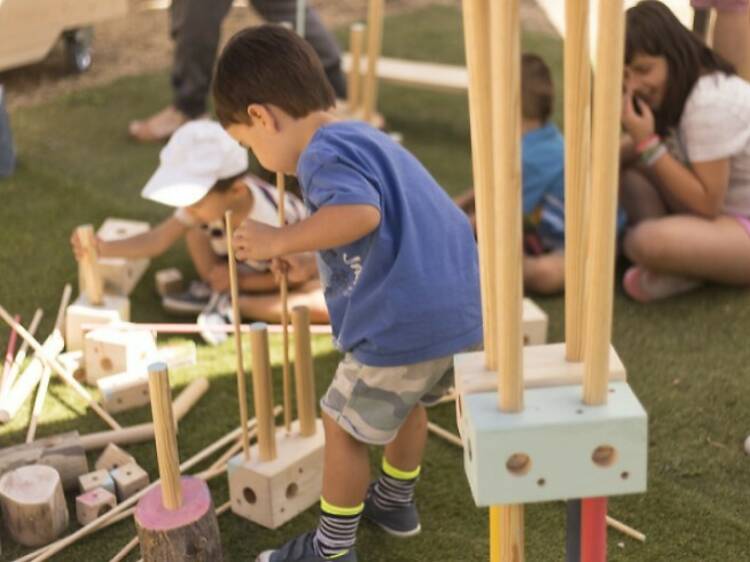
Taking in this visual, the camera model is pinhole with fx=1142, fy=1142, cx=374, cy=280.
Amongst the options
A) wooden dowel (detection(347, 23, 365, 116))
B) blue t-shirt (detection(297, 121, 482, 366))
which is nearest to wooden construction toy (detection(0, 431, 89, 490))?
blue t-shirt (detection(297, 121, 482, 366))

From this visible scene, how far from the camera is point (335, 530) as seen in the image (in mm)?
1792

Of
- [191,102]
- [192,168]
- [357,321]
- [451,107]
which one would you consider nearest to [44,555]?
[357,321]

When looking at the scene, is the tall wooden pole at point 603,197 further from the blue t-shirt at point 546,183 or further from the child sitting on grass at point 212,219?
the blue t-shirt at point 546,183

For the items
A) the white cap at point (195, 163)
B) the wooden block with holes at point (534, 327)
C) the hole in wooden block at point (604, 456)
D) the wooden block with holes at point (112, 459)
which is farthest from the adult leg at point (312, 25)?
the hole in wooden block at point (604, 456)

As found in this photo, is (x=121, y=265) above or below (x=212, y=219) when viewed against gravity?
below

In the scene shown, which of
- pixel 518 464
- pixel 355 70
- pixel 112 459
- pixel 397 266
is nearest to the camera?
pixel 518 464

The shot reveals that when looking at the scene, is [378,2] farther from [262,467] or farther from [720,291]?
[262,467]

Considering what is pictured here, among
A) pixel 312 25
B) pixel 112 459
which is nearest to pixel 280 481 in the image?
pixel 112 459

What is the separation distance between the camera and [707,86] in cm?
252

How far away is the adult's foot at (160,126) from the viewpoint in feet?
11.9

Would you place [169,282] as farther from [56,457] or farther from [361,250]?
[361,250]

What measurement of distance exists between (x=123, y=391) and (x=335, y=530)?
651 millimetres

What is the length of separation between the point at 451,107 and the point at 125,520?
7.98 feet

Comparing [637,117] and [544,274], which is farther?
[544,274]
